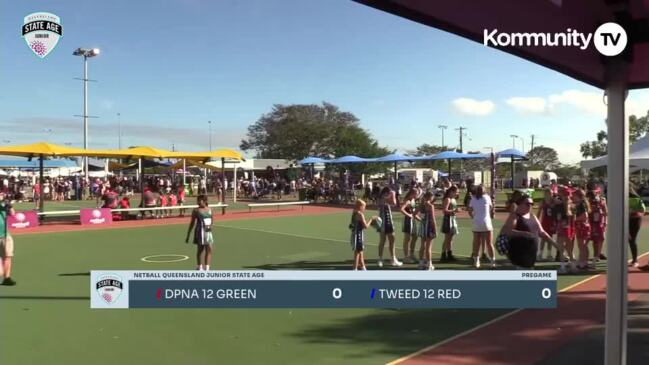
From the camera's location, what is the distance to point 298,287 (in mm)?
4773

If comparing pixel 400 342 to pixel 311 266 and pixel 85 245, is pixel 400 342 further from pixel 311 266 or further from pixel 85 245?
pixel 85 245

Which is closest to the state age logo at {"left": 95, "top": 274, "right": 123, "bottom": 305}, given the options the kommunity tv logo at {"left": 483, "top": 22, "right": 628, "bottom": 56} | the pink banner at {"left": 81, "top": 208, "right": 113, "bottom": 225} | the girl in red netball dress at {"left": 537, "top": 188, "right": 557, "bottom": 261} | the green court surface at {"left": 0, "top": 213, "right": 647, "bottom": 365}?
the green court surface at {"left": 0, "top": 213, "right": 647, "bottom": 365}

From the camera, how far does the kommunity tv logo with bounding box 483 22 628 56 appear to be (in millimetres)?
2807

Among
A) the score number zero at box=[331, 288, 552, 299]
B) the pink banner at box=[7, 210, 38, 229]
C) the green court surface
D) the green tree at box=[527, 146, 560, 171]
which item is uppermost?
the green tree at box=[527, 146, 560, 171]

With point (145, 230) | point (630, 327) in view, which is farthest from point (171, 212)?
point (630, 327)

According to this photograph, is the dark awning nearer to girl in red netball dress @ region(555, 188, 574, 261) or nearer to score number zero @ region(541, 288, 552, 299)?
score number zero @ region(541, 288, 552, 299)

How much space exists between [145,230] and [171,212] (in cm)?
671

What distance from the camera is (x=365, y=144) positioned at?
6431cm

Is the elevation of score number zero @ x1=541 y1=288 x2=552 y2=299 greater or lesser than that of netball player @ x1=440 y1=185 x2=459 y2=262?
lesser

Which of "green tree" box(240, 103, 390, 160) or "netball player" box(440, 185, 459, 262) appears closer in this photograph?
"netball player" box(440, 185, 459, 262)

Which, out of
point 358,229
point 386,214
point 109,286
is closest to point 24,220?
point 386,214

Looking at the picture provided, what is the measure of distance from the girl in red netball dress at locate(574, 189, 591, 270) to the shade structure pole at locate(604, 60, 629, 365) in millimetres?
7173

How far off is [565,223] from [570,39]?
684 cm

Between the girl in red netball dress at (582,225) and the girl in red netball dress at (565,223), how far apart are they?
0.51ft
